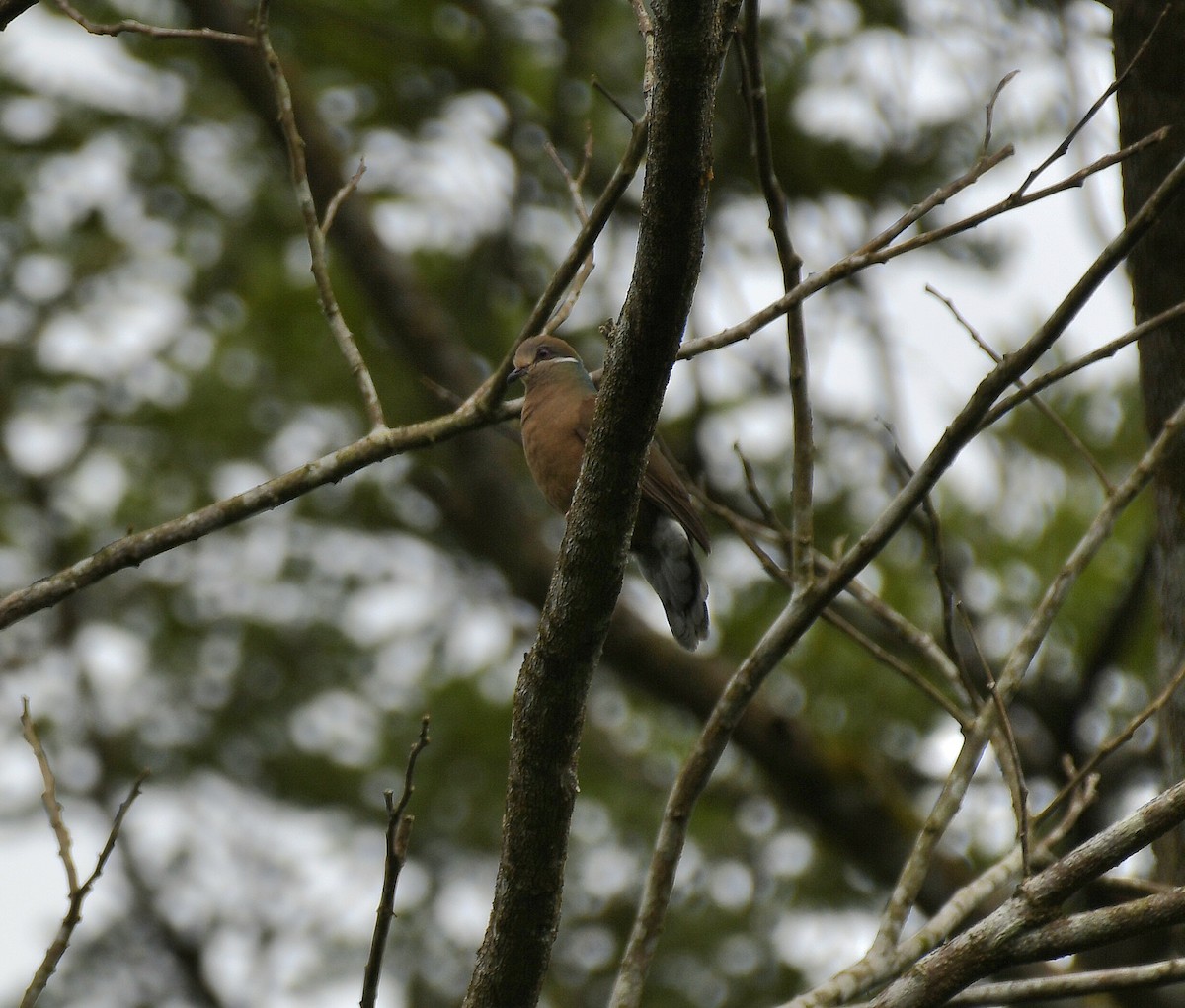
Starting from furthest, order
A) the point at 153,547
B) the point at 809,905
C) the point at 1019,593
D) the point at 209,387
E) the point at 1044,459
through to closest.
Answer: the point at 209,387 < the point at 809,905 < the point at 1044,459 < the point at 1019,593 < the point at 153,547

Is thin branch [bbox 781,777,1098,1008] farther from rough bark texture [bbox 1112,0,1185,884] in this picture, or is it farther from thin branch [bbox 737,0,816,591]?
thin branch [bbox 737,0,816,591]

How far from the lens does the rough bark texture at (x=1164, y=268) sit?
12.6 feet

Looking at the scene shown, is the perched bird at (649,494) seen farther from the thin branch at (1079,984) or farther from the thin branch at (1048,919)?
the thin branch at (1048,919)

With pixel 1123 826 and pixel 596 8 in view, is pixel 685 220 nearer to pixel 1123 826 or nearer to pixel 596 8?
pixel 1123 826

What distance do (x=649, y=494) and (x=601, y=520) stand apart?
5.03 feet

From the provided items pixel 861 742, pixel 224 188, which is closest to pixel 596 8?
pixel 224 188

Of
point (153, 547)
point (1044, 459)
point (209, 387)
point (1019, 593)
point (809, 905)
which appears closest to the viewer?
point (153, 547)

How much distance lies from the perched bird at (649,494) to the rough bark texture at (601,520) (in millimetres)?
1492

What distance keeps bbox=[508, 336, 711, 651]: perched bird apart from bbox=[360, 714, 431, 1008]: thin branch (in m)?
1.85

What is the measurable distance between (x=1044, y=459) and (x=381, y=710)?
413 cm

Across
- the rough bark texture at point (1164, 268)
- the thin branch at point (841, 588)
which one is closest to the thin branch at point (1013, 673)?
the thin branch at point (841, 588)

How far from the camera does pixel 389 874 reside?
8.24 feet

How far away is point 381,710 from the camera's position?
8070 mm

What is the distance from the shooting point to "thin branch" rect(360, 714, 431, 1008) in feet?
8.16
